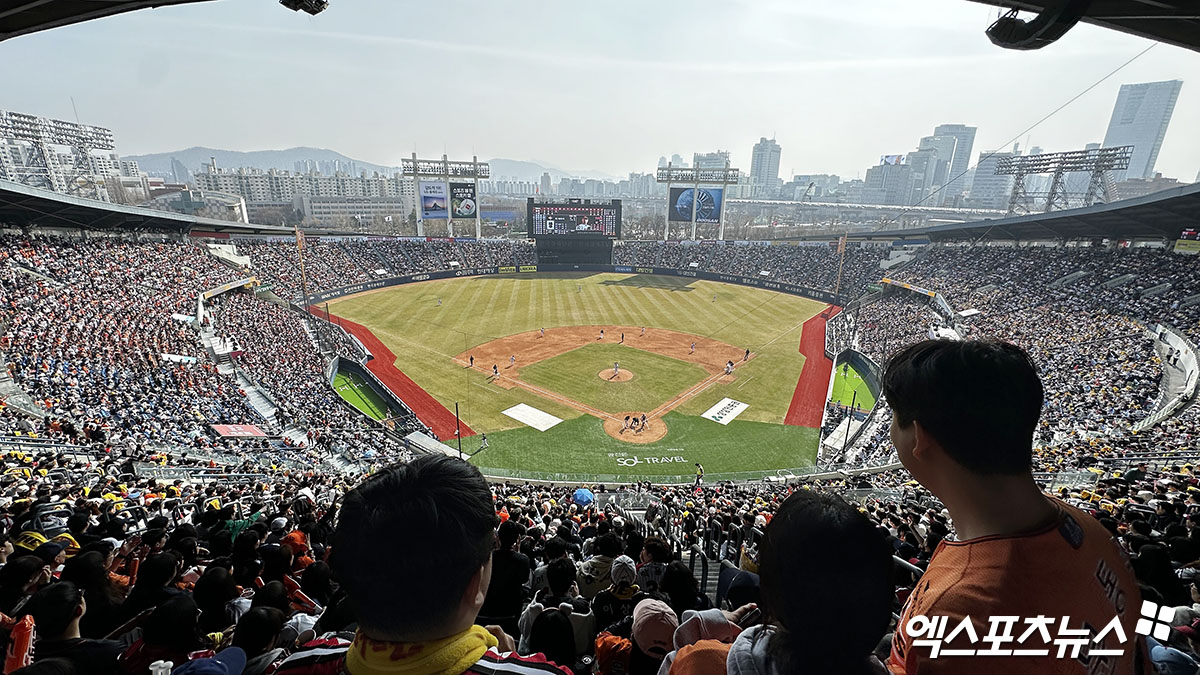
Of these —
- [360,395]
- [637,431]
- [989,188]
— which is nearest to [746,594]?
[637,431]

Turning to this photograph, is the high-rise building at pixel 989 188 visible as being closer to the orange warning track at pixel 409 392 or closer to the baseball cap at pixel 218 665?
the orange warning track at pixel 409 392

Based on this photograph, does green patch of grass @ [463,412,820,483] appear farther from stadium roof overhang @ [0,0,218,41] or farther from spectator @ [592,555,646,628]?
stadium roof overhang @ [0,0,218,41]

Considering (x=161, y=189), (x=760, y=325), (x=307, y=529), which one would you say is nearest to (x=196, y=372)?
(x=307, y=529)

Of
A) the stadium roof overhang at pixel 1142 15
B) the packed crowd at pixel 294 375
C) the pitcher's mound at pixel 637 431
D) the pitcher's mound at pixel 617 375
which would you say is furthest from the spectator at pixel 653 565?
the pitcher's mound at pixel 617 375

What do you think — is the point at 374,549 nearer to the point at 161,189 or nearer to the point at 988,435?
the point at 988,435

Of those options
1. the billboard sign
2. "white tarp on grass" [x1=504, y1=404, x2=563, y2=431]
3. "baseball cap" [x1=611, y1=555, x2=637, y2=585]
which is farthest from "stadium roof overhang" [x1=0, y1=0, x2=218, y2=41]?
the billboard sign

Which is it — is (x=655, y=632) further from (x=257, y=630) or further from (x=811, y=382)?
(x=811, y=382)
